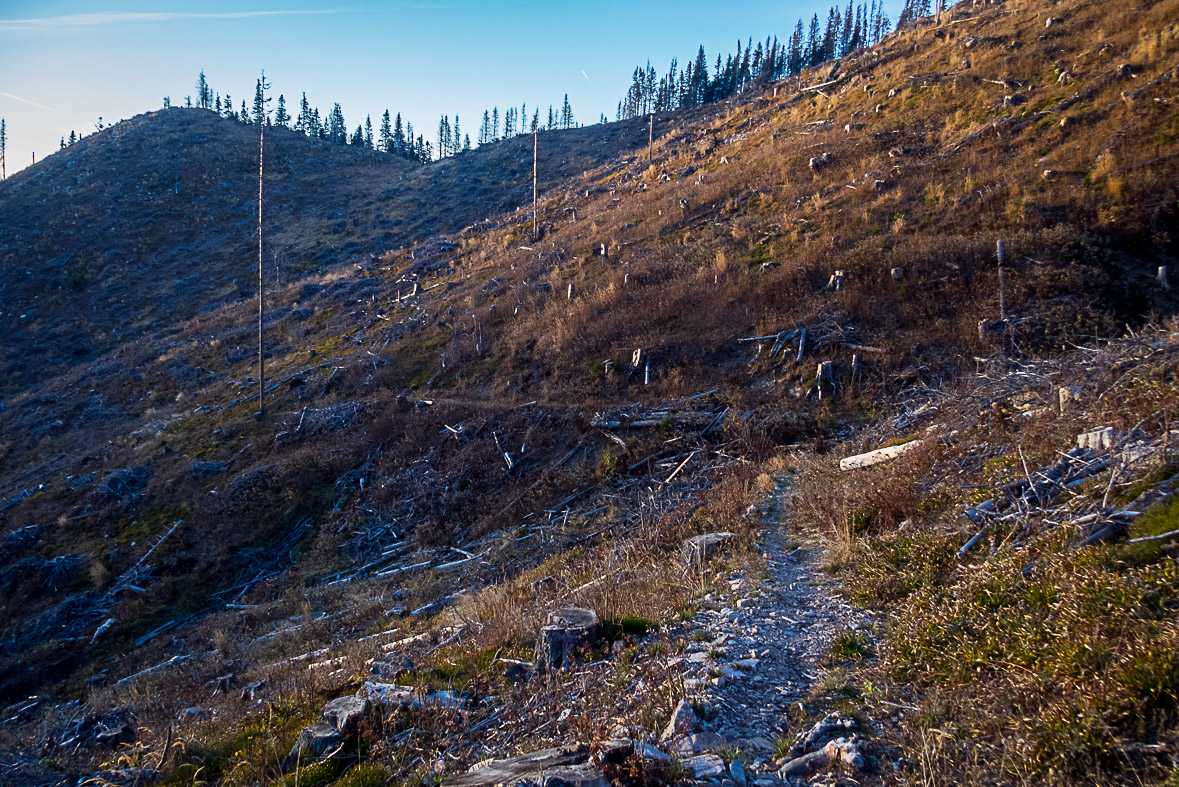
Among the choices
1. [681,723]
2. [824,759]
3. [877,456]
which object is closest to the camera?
[824,759]

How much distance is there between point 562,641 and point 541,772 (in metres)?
1.75

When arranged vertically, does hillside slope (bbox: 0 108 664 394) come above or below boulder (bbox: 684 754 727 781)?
above

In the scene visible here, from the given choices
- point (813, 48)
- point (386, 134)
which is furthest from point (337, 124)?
point (813, 48)

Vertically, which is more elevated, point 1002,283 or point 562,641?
point 1002,283

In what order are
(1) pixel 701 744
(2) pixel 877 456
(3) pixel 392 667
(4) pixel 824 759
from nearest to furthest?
(4) pixel 824 759
(1) pixel 701 744
(3) pixel 392 667
(2) pixel 877 456

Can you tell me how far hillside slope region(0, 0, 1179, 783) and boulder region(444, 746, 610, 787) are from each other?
33 cm

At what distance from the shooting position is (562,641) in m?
5.16

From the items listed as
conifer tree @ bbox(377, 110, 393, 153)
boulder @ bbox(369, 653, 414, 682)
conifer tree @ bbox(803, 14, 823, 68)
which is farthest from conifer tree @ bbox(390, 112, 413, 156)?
boulder @ bbox(369, 653, 414, 682)

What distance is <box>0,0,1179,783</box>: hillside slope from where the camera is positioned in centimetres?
482

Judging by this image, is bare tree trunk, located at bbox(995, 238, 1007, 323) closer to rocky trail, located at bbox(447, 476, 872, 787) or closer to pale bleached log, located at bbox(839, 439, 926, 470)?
pale bleached log, located at bbox(839, 439, 926, 470)

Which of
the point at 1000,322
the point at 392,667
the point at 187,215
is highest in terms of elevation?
the point at 187,215

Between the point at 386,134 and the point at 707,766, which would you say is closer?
the point at 707,766

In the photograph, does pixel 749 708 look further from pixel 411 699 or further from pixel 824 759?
pixel 411 699

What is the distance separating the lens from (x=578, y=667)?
4930mm
